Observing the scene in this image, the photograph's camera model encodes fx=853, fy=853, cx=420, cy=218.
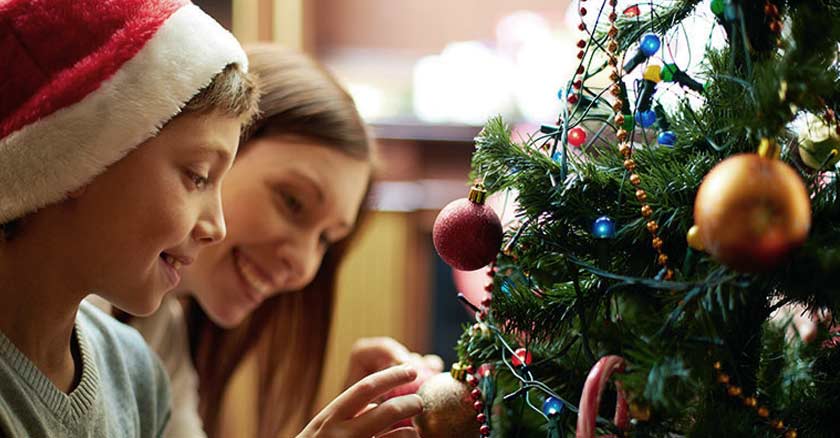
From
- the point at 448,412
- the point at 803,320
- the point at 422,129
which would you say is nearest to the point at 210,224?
the point at 448,412

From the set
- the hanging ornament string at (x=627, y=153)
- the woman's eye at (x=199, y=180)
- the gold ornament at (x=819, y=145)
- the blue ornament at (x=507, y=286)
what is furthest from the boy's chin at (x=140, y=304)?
the gold ornament at (x=819, y=145)

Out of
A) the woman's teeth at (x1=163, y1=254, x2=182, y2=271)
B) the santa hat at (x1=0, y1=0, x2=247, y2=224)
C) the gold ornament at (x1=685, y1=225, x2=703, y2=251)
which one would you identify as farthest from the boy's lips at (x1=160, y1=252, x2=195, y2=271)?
the gold ornament at (x1=685, y1=225, x2=703, y2=251)

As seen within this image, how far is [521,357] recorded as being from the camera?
64 cm

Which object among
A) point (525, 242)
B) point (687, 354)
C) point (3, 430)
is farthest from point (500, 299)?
point (3, 430)

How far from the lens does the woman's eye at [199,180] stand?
72 cm

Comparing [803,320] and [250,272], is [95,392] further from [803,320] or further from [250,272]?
[803,320]

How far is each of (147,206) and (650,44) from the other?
0.41 metres

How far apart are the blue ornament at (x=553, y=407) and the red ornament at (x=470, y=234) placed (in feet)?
0.36

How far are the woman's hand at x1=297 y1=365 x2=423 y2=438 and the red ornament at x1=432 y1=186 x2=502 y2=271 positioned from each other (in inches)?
4.9

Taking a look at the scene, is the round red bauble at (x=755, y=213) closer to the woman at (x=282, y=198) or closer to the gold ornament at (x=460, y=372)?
the gold ornament at (x=460, y=372)

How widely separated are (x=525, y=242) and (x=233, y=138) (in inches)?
11.1

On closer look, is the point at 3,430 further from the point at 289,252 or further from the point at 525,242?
the point at 289,252

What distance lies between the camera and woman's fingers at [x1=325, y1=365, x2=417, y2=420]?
0.69 m

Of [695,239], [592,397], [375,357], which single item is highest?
[695,239]
